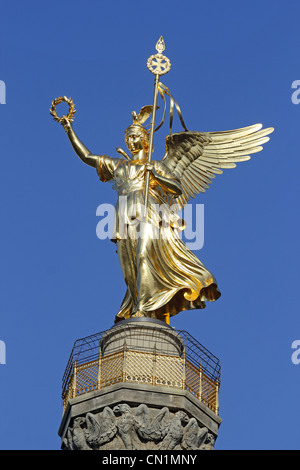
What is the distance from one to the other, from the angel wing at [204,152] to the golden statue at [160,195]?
3 cm

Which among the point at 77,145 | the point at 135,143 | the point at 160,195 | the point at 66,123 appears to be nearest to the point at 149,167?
the point at 160,195

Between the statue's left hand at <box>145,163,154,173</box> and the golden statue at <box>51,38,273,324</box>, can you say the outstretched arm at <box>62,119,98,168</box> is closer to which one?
the golden statue at <box>51,38,273,324</box>

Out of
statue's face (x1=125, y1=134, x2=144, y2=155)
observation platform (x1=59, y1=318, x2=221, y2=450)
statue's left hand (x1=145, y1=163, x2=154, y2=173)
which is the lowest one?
observation platform (x1=59, y1=318, x2=221, y2=450)

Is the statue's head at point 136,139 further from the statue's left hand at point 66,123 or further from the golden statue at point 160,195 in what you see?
the statue's left hand at point 66,123

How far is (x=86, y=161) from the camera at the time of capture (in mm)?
45750

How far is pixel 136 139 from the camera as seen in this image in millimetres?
45531

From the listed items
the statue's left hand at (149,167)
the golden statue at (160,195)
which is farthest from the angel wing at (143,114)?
the statue's left hand at (149,167)

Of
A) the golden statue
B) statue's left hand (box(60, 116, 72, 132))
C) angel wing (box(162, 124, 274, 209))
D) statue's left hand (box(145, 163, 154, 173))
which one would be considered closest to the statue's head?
the golden statue

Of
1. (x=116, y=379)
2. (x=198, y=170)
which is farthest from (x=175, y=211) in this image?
(x=116, y=379)

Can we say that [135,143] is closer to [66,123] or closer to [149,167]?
[149,167]

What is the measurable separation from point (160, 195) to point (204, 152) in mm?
2565

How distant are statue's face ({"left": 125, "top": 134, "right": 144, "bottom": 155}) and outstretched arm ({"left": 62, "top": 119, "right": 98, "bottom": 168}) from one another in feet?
3.62

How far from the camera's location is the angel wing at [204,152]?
151 feet

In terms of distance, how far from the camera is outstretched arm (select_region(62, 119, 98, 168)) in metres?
45.8
